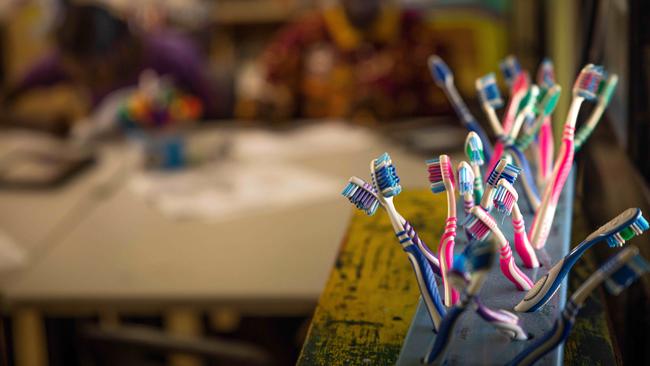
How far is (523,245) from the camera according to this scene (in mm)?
701

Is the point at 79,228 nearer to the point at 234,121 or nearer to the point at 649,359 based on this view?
the point at 234,121

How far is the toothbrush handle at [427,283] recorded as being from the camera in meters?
0.62

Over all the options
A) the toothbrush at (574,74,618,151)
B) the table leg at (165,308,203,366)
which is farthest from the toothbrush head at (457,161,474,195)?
the table leg at (165,308,203,366)

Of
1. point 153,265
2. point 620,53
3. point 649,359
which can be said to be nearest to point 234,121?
point 153,265

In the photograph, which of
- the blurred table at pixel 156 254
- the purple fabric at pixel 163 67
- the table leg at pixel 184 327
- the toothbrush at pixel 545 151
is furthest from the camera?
the purple fabric at pixel 163 67

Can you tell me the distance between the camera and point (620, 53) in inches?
46.1

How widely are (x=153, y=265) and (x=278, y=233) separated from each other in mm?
284

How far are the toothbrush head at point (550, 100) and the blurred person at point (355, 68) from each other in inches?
74.3

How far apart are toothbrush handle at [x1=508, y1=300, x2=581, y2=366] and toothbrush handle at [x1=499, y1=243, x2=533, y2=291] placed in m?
0.09

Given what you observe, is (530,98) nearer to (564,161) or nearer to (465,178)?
(564,161)

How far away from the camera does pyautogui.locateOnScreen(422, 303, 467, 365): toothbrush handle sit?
54cm

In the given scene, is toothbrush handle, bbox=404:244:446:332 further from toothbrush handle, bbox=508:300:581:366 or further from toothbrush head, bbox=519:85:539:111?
toothbrush head, bbox=519:85:539:111

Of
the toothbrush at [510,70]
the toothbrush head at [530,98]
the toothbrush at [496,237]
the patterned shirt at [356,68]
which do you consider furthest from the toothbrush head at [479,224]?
the patterned shirt at [356,68]

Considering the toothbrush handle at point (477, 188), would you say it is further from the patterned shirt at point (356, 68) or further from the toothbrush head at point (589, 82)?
the patterned shirt at point (356, 68)
